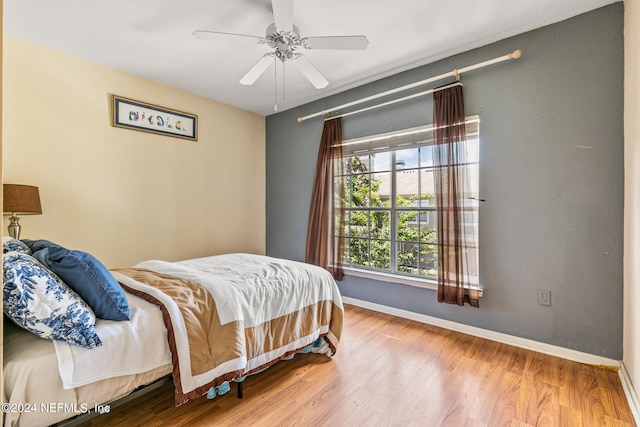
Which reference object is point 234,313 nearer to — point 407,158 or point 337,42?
point 337,42

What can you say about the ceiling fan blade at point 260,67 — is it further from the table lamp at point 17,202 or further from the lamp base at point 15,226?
the lamp base at point 15,226

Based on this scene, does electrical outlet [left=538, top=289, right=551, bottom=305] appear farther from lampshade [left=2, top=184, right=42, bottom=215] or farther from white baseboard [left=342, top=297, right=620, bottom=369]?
lampshade [left=2, top=184, right=42, bottom=215]

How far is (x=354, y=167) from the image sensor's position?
3.64 m

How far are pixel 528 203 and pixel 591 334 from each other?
A: 1.04 metres

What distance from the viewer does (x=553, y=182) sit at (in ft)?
7.65

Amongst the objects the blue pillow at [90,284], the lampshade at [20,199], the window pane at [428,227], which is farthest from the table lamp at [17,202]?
the window pane at [428,227]

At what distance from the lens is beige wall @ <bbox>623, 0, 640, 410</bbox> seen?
1.75 meters

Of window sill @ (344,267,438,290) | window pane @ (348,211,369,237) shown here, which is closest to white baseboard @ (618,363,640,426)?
window sill @ (344,267,438,290)

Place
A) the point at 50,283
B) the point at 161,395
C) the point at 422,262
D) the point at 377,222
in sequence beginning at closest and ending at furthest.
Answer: the point at 50,283, the point at 161,395, the point at 422,262, the point at 377,222

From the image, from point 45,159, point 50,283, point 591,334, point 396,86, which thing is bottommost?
point 591,334

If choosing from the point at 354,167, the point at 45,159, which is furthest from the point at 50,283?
the point at 354,167

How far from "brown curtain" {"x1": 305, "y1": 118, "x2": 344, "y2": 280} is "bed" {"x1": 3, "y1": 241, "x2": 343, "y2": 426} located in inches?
49.8

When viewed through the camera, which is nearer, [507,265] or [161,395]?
[161,395]

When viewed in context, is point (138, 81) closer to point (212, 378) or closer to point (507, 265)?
point (212, 378)
